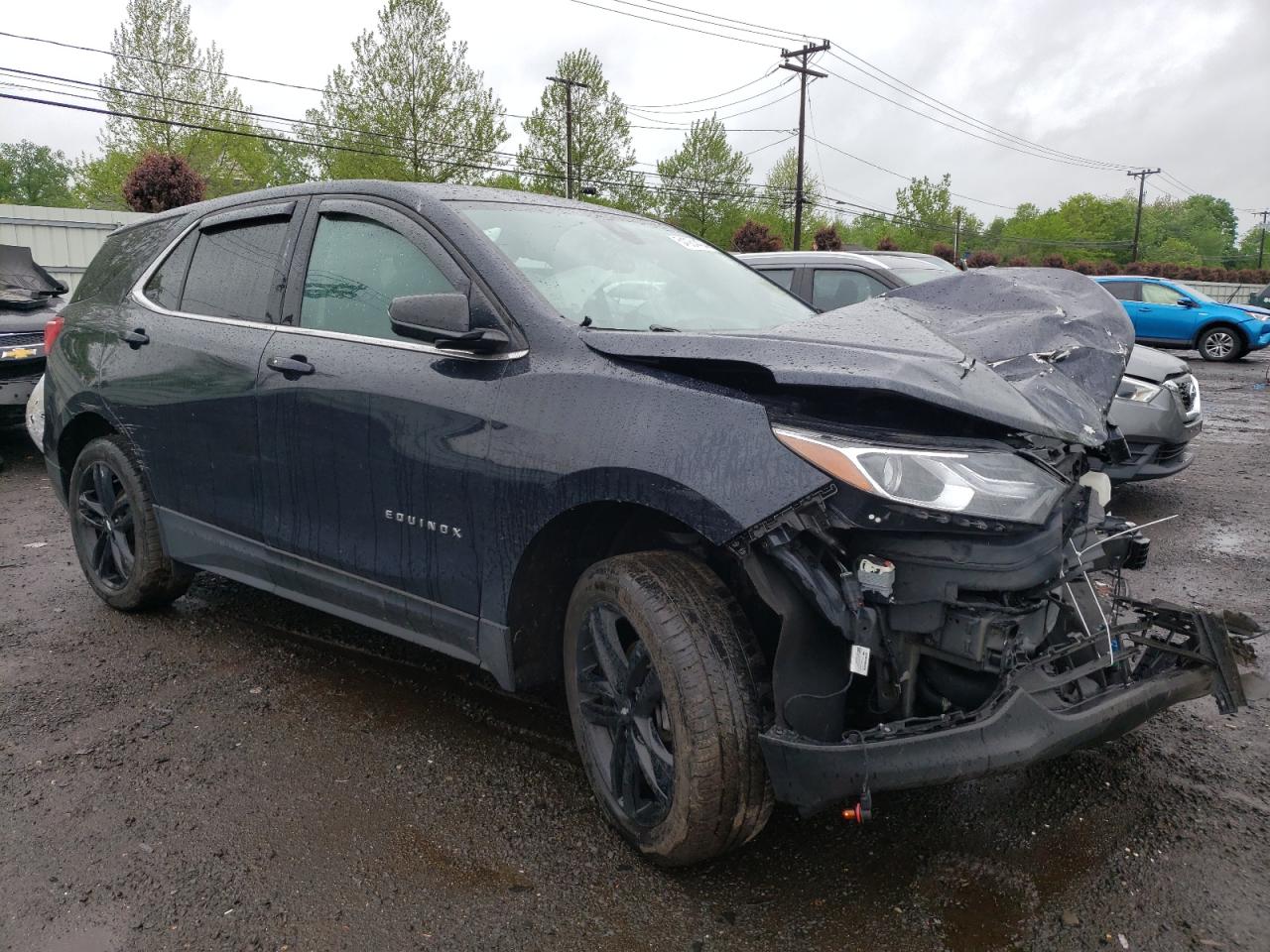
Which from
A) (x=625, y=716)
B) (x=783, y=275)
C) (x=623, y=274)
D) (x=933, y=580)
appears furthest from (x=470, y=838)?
(x=783, y=275)

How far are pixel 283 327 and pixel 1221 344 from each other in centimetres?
1979

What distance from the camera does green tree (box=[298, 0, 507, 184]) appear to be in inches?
1441

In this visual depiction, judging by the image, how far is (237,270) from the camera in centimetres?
377

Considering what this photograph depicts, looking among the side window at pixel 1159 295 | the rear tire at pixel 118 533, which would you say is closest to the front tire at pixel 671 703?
the rear tire at pixel 118 533

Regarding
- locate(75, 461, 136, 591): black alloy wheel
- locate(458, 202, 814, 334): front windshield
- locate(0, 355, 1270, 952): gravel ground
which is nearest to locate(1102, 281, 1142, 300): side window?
locate(0, 355, 1270, 952): gravel ground

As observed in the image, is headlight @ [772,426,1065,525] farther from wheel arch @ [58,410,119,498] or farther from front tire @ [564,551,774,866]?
wheel arch @ [58,410,119,498]

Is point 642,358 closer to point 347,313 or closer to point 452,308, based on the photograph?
point 452,308

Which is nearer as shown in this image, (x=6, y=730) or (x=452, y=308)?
(x=452, y=308)

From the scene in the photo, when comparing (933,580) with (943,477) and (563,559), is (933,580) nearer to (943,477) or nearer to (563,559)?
Answer: (943,477)

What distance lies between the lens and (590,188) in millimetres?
34750

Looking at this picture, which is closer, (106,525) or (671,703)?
(671,703)

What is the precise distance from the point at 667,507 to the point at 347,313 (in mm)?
1545

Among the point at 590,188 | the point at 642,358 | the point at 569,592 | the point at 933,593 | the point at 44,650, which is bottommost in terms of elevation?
the point at 44,650

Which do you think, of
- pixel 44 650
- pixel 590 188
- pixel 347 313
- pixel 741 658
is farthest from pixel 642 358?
pixel 590 188
